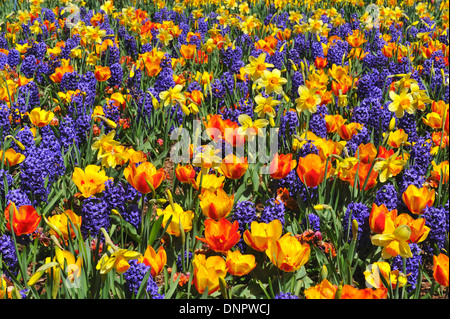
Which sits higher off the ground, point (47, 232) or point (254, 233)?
point (254, 233)

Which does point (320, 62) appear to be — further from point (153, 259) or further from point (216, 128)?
point (153, 259)

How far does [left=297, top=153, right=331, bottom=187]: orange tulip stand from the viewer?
2189mm

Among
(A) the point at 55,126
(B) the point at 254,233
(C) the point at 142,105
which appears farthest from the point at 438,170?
(A) the point at 55,126

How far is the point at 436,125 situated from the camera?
2.94m

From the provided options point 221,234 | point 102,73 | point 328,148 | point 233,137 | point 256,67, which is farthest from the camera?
point 102,73

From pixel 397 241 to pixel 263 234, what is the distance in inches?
18.9

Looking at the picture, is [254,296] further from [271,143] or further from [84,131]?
[84,131]

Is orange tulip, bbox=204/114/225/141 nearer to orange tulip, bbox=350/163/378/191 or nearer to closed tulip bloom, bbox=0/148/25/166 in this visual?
orange tulip, bbox=350/163/378/191

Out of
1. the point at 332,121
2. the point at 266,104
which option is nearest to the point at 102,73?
the point at 266,104

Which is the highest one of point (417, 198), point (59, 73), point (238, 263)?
point (59, 73)

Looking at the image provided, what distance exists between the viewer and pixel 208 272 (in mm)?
1704

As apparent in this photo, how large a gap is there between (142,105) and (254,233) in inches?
60.3

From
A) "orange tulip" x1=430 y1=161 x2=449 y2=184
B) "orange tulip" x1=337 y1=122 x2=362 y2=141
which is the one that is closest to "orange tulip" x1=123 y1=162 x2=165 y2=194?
"orange tulip" x1=337 y1=122 x2=362 y2=141

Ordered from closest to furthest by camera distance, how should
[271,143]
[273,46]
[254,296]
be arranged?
[254,296] → [271,143] → [273,46]
